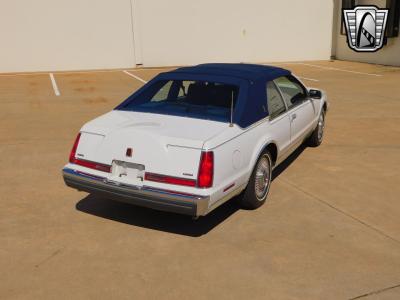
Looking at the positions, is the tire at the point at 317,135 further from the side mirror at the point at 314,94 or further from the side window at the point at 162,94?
the side window at the point at 162,94

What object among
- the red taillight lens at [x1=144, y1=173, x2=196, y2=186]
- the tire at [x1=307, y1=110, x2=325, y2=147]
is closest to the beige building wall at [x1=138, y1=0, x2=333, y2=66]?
the tire at [x1=307, y1=110, x2=325, y2=147]

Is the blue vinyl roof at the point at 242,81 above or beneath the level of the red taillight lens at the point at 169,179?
above

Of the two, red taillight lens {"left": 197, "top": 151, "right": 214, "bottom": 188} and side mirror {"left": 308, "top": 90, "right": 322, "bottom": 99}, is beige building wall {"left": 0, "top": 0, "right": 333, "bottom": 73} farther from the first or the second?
red taillight lens {"left": 197, "top": 151, "right": 214, "bottom": 188}

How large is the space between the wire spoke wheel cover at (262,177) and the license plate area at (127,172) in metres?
1.28

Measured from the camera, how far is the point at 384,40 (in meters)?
17.8

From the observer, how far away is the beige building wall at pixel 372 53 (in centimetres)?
1758

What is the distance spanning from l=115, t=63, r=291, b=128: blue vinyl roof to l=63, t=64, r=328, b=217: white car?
1cm

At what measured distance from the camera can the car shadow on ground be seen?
4148 millimetres

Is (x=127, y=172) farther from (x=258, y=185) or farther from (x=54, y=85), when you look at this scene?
(x=54, y=85)

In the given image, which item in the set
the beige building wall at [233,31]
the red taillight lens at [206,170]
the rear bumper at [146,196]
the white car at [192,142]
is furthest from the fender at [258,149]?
the beige building wall at [233,31]

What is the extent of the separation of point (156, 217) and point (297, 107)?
245cm

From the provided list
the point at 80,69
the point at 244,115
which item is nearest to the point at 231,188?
the point at 244,115

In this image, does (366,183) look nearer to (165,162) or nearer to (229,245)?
(229,245)

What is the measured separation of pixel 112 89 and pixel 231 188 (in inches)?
386
